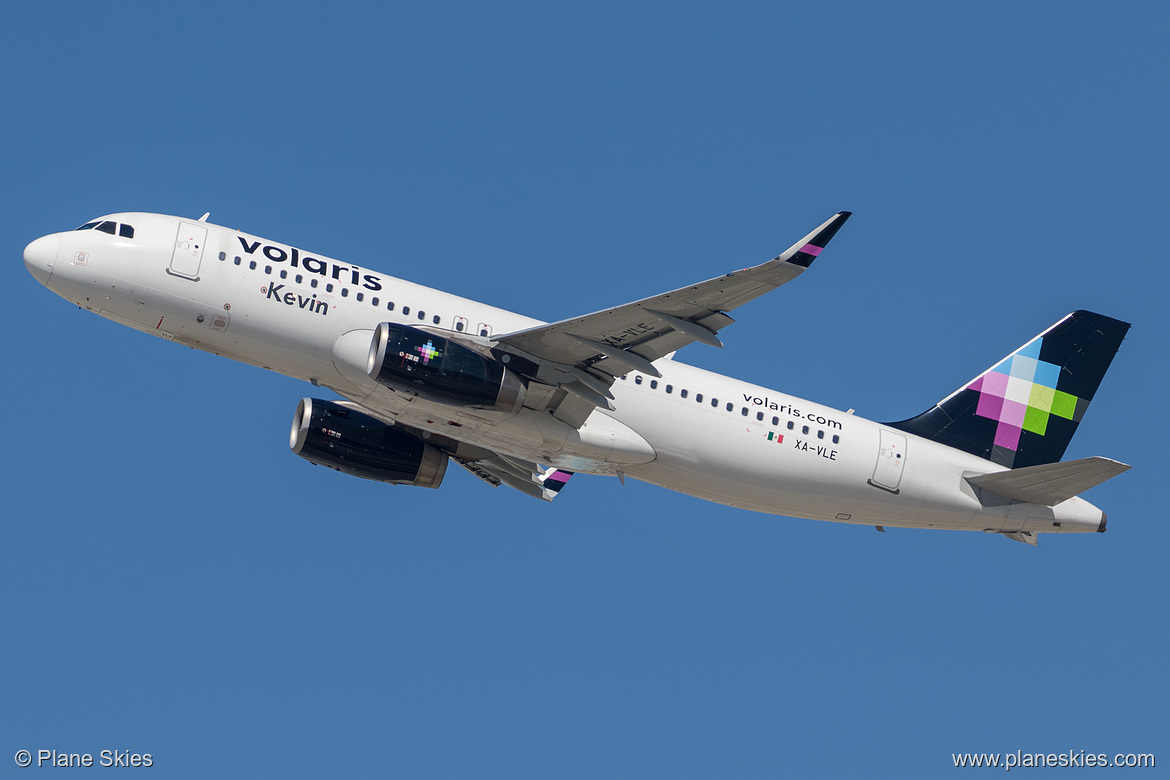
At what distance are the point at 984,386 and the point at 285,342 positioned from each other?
70.1 feet

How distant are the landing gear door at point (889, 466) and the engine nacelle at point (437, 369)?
11.1 m

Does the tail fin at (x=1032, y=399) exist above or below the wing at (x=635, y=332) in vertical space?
above

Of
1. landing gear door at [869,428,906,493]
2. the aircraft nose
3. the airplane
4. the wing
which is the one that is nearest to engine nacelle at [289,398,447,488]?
the airplane

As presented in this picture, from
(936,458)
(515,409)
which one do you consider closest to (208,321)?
(515,409)

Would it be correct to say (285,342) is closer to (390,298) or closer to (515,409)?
(390,298)

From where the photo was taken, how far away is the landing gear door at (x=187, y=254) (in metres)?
30.9

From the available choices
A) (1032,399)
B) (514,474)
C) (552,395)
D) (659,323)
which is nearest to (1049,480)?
(1032,399)

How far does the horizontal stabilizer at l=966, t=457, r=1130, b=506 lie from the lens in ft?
106

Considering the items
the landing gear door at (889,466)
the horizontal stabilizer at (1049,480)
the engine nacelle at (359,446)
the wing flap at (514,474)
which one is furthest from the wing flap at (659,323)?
the horizontal stabilizer at (1049,480)

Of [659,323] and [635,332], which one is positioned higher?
[659,323]

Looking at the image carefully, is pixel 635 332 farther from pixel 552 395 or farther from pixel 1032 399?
pixel 1032 399

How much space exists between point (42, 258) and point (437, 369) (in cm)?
1039

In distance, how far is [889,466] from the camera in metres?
34.8

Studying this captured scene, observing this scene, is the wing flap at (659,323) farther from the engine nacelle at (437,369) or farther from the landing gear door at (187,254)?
the landing gear door at (187,254)
